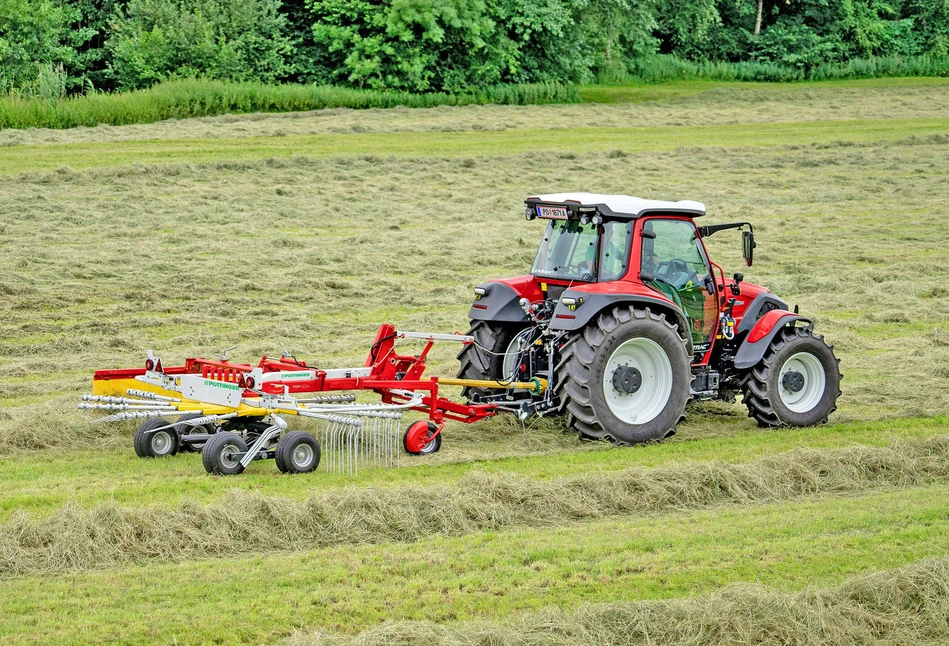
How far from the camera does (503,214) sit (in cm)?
2212

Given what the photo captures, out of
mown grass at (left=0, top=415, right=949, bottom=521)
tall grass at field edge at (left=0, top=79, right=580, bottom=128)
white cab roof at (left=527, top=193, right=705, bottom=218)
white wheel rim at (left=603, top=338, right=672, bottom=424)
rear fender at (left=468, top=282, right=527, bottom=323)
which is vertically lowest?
mown grass at (left=0, top=415, right=949, bottom=521)

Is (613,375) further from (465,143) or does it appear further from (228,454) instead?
(465,143)

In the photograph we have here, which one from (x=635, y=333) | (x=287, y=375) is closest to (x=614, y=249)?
(x=635, y=333)

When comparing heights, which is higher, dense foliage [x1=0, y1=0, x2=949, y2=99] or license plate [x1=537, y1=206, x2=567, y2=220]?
dense foliage [x1=0, y1=0, x2=949, y2=99]

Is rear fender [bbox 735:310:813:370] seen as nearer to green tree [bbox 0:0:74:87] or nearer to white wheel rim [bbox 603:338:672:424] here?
white wheel rim [bbox 603:338:672:424]

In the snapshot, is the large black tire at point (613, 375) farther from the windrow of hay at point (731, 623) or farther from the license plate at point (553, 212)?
the windrow of hay at point (731, 623)

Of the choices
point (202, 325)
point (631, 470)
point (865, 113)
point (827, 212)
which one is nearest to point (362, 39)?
point (865, 113)

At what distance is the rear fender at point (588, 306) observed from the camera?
10.1m

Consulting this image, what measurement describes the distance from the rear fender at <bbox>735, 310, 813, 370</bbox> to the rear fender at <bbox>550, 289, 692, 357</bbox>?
0.84m

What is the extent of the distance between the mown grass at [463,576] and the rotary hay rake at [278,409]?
5.89 feet

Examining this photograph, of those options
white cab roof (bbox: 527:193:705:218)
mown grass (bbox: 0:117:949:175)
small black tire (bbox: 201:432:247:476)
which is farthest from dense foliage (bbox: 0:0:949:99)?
small black tire (bbox: 201:432:247:476)

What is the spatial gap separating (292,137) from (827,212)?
36.9ft

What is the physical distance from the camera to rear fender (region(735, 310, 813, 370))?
10.9m

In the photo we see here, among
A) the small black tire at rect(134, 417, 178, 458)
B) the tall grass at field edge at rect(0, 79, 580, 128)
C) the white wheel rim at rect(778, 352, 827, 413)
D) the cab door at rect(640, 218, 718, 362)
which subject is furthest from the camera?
the tall grass at field edge at rect(0, 79, 580, 128)
